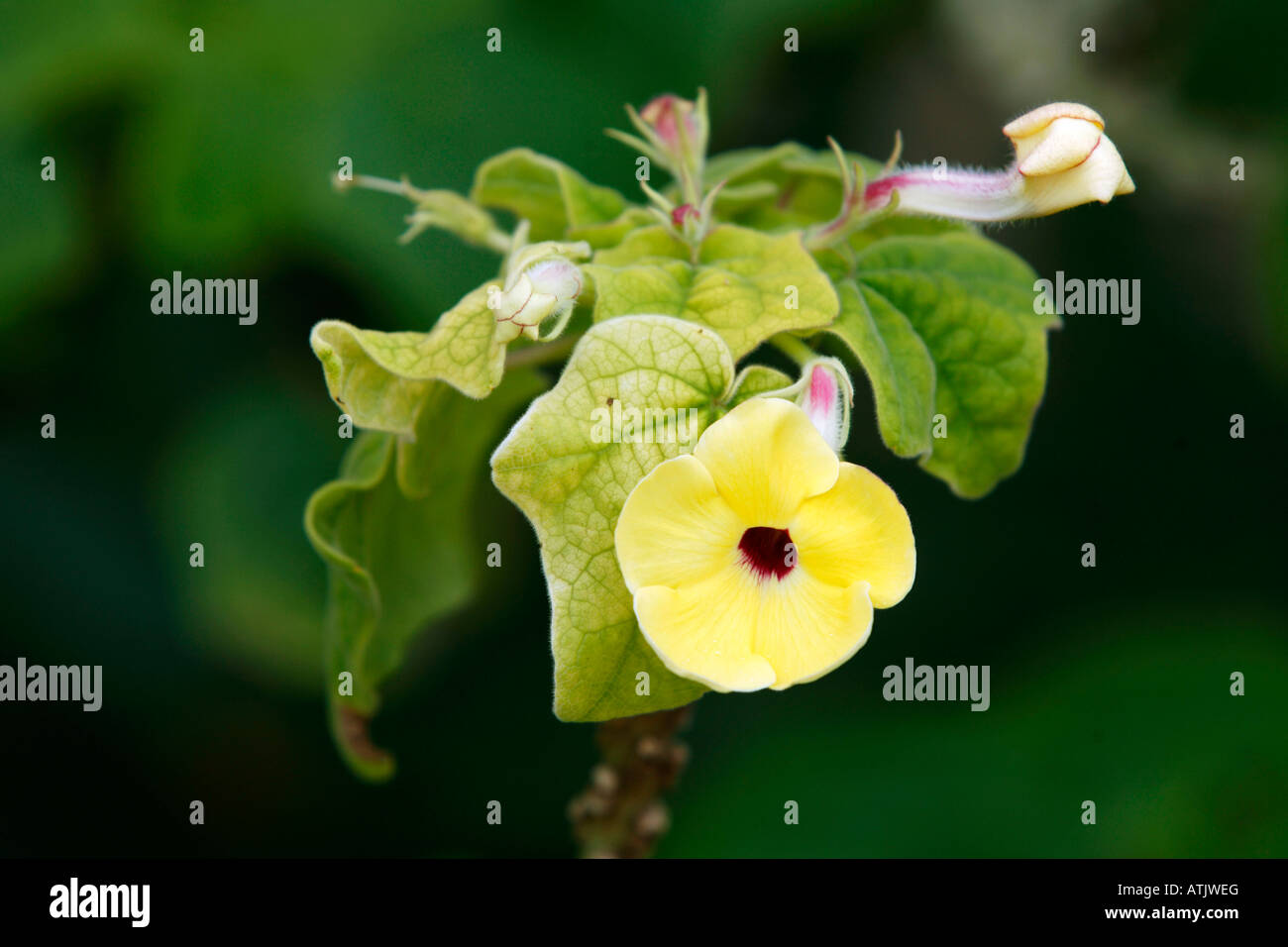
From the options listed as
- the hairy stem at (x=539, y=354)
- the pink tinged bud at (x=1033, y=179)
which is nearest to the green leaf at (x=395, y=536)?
the hairy stem at (x=539, y=354)

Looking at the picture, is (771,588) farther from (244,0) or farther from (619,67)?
(244,0)

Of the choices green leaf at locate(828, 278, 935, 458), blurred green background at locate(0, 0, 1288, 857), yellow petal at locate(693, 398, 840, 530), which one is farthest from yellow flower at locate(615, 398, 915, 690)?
blurred green background at locate(0, 0, 1288, 857)

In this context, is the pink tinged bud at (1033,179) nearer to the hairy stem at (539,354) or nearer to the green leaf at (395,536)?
the hairy stem at (539,354)

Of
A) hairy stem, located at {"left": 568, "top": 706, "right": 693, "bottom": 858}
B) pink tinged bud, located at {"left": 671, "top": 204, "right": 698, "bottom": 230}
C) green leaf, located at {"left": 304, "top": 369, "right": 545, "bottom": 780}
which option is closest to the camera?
pink tinged bud, located at {"left": 671, "top": 204, "right": 698, "bottom": 230}

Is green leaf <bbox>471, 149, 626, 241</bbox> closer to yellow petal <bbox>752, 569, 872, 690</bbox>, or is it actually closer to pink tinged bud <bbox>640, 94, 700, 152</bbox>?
pink tinged bud <bbox>640, 94, 700, 152</bbox>

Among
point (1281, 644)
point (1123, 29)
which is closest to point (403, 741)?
point (1281, 644)

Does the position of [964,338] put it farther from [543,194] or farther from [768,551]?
[543,194]
